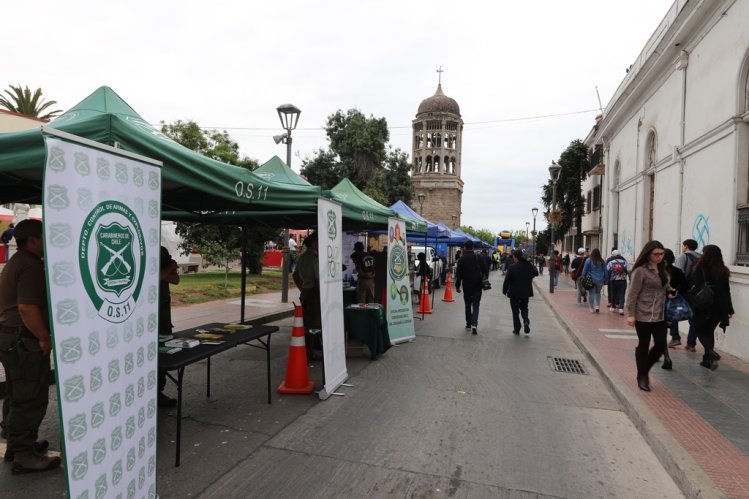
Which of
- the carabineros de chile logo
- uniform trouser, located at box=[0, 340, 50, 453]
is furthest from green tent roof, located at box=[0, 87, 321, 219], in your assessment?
uniform trouser, located at box=[0, 340, 50, 453]

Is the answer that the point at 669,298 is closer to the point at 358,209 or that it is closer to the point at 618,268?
the point at 358,209

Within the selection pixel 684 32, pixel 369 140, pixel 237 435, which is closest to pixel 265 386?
pixel 237 435

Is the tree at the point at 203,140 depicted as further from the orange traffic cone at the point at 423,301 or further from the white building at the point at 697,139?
the white building at the point at 697,139

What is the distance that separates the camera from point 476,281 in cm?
1029

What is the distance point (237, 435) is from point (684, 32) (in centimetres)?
1169

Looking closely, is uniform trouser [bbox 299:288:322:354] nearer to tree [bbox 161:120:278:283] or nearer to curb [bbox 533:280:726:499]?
curb [bbox 533:280:726:499]

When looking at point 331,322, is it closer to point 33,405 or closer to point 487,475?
point 487,475

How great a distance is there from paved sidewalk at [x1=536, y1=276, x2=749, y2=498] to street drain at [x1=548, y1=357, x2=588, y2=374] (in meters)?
0.27

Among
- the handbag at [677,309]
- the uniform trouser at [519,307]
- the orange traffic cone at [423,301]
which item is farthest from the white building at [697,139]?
the orange traffic cone at [423,301]

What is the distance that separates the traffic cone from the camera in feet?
19.6

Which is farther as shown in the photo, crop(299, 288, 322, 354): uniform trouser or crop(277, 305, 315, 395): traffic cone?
crop(299, 288, 322, 354): uniform trouser

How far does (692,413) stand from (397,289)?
5149mm

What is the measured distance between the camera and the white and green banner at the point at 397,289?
909 cm

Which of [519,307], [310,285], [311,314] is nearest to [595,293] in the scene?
[519,307]
